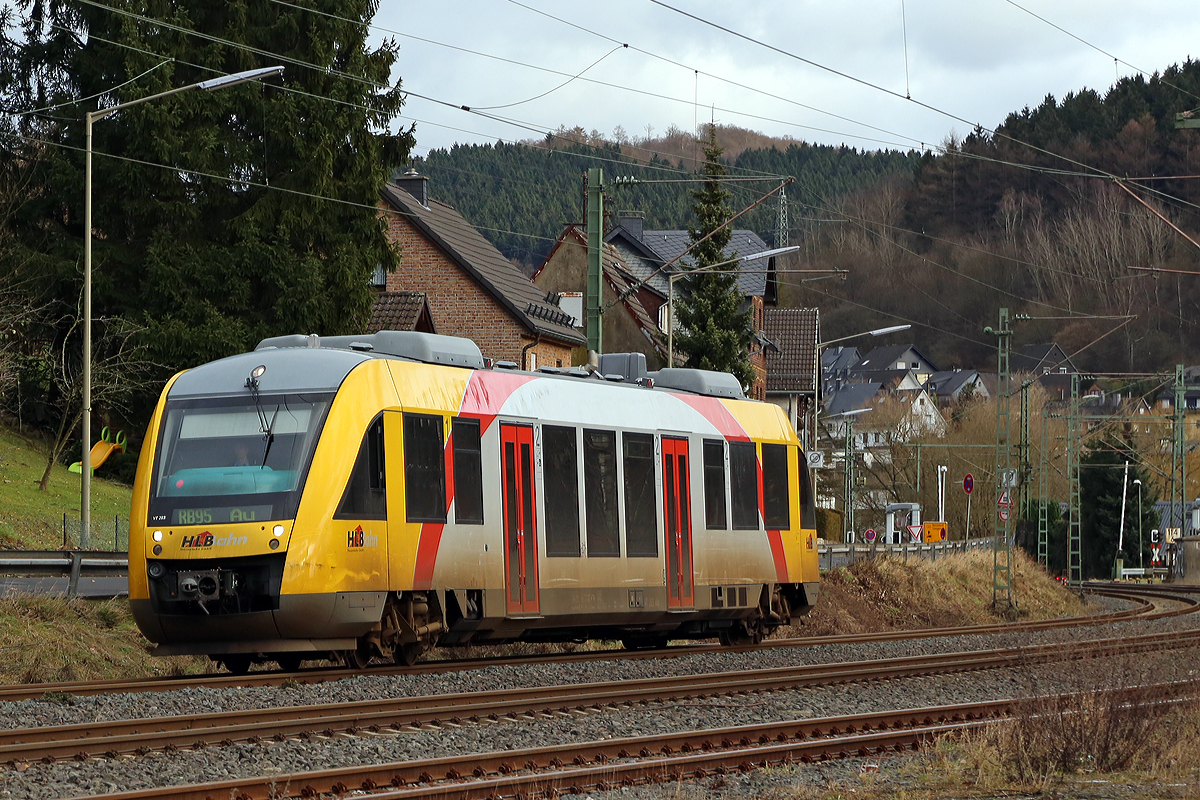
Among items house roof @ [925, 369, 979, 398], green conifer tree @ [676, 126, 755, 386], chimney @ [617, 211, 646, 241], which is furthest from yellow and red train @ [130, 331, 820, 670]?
house roof @ [925, 369, 979, 398]

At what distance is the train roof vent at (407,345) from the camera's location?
1672cm

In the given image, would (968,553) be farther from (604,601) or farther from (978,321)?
(978,321)

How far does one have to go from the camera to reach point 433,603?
53.2 ft

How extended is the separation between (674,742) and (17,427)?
108 feet

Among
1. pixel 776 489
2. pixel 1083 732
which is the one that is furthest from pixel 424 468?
pixel 776 489

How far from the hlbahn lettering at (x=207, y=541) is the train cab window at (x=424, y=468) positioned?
178cm

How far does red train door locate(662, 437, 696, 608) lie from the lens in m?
19.6

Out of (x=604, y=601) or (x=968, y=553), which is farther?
(x=968, y=553)

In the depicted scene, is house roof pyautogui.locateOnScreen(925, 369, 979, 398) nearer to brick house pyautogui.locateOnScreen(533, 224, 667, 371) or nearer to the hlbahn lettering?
brick house pyautogui.locateOnScreen(533, 224, 667, 371)

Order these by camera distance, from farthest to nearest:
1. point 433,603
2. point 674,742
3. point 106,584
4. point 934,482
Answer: point 934,482 → point 106,584 → point 433,603 → point 674,742

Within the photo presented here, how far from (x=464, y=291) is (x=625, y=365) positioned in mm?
26790

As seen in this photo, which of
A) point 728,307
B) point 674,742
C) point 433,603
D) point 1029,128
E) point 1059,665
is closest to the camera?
point 674,742

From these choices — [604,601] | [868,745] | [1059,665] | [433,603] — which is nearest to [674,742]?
[868,745]

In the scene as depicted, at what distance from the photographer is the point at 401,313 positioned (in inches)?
1788
